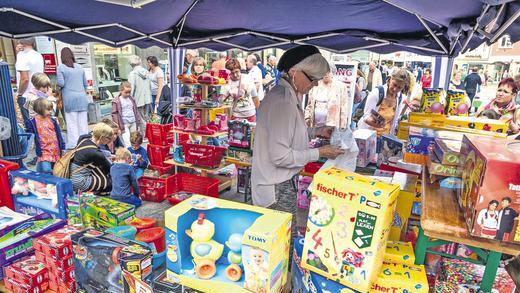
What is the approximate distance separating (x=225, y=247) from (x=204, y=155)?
3.41 m

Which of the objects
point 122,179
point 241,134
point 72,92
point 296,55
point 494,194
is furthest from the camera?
point 72,92

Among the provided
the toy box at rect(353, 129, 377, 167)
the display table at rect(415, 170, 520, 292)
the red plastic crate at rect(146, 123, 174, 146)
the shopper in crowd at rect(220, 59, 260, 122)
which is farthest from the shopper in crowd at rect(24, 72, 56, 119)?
the display table at rect(415, 170, 520, 292)

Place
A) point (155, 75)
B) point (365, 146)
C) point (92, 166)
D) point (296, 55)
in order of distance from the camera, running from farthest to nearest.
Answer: point (155, 75), point (92, 166), point (365, 146), point (296, 55)

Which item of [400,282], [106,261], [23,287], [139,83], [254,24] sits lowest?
[23,287]

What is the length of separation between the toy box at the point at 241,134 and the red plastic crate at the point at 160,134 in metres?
1.63

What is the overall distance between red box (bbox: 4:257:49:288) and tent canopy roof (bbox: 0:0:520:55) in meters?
2.14

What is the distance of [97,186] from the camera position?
385cm

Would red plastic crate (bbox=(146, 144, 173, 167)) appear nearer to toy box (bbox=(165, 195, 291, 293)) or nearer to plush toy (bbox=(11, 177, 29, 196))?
plush toy (bbox=(11, 177, 29, 196))

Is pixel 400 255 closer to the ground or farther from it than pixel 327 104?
closer to the ground

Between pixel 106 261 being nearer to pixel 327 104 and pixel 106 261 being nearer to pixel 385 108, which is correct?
pixel 385 108

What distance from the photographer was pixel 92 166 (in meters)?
3.75

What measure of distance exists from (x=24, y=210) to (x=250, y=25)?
326 centimetres

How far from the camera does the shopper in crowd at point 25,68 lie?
5586mm

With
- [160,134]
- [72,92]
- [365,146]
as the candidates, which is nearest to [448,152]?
[365,146]
